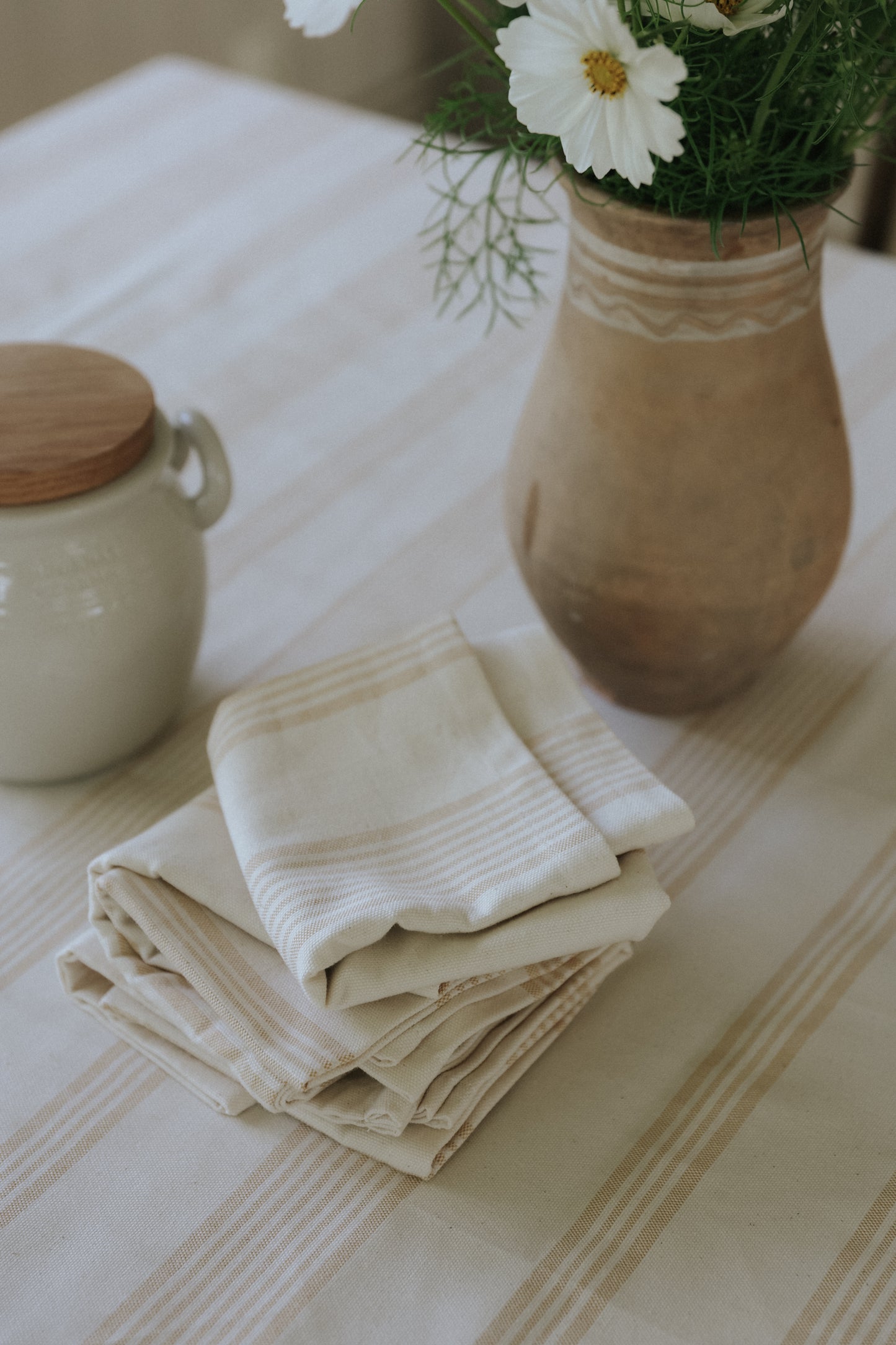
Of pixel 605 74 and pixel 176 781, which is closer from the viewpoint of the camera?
pixel 605 74

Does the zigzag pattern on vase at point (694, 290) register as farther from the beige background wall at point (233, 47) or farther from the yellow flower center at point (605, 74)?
the beige background wall at point (233, 47)

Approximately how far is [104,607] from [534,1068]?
286 mm

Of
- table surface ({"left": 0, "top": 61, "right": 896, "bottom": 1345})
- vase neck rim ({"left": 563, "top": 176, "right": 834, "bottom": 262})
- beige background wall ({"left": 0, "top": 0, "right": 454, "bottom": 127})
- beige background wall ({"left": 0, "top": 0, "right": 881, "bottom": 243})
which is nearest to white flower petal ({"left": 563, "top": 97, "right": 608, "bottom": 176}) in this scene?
vase neck rim ({"left": 563, "top": 176, "right": 834, "bottom": 262})

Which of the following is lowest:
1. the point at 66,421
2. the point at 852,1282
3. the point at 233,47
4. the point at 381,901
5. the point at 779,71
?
the point at 233,47

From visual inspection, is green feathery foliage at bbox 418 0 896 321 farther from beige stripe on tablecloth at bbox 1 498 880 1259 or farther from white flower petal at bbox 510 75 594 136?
beige stripe on tablecloth at bbox 1 498 880 1259

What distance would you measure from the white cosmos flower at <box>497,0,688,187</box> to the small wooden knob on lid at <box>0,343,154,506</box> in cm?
25

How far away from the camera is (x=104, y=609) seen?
2.04 ft

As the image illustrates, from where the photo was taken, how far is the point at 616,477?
637mm

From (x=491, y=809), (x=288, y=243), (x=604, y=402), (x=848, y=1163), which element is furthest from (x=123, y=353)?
(x=848, y=1163)

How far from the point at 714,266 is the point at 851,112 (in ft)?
0.26

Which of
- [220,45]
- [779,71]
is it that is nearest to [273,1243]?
[779,71]

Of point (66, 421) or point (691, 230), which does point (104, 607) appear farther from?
point (691, 230)

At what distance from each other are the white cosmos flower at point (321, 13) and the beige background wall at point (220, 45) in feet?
5.67

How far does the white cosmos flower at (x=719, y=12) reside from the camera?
1.44 feet
